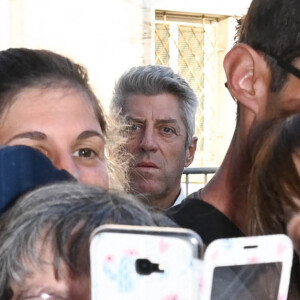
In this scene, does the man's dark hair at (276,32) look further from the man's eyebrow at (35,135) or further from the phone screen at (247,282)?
the phone screen at (247,282)

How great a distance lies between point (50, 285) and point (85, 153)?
39 centimetres

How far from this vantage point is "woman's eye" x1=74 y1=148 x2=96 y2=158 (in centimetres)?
96

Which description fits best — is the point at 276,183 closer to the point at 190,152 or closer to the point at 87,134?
the point at 87,134

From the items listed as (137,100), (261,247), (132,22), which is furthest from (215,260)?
(132,22)

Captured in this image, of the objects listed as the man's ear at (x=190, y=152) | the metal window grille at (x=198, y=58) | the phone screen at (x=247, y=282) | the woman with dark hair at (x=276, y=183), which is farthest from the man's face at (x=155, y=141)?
the metal window grille at (x=198, y=58)

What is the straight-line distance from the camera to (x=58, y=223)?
64cm

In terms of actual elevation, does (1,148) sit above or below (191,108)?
above

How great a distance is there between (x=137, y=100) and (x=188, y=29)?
419cm

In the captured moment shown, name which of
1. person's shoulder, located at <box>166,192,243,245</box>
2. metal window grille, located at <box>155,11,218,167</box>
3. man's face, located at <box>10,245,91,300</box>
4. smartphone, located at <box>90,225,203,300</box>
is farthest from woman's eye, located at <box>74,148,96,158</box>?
metal window grille, located at <box>155,11,218,167</box>

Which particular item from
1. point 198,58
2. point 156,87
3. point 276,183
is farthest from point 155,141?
point 198,58

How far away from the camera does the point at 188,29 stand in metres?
6.32

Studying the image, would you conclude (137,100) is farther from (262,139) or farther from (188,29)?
(188,29)

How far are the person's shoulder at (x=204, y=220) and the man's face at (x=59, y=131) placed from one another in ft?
0.36

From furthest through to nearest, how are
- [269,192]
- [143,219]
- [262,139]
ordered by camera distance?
[262,139] < [269,192] < [143,219]
